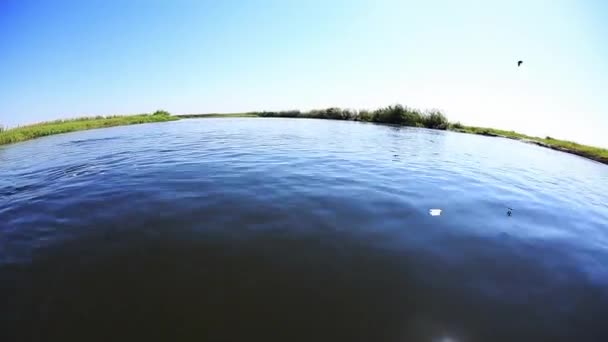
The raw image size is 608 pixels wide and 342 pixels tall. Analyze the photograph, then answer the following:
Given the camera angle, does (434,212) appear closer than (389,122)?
Yes

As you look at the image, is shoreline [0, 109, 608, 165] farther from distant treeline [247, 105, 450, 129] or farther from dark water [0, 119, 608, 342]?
dark water [0, 119, 608, 342]

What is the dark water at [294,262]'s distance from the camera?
2.78 metres

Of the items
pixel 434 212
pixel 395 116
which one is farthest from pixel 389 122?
pixel 434 212

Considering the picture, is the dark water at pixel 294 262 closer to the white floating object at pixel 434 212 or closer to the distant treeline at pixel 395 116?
the white floating object at pixel 434 212

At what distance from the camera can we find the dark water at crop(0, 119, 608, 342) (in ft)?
9.11

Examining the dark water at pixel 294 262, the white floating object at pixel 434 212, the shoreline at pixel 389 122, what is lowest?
the dark water at pixel 294 262

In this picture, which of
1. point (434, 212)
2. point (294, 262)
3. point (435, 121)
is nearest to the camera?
point (294, 262)

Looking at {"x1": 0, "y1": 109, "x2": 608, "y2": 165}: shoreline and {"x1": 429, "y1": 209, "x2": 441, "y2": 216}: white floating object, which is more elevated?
{"x1": 0, "y1": 109, "x2": 608, "y2": 165}: shoreline

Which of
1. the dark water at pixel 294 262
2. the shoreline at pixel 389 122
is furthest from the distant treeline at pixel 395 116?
the dark water at pixel 294 262

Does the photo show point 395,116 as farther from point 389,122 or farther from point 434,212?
point 434,212

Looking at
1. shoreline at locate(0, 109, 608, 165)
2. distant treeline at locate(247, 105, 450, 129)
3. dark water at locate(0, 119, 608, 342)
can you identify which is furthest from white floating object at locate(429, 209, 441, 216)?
distant treeline at locate(247, 105, 450, 129)

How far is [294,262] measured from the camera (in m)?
3.80

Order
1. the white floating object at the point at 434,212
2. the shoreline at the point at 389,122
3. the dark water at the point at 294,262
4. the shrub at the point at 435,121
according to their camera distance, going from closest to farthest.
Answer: the dark water at the point at 294,262 < the white floating object at the point at 434,212 < the shoreline at the point at 389,122 < the shrub at the point at 435,121

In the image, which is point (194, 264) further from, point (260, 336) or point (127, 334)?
point (260, 336)
